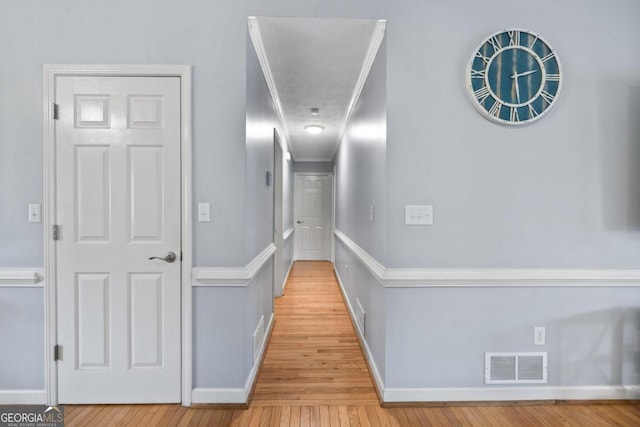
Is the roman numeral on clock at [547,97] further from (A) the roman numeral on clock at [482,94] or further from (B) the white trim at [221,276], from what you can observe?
(B) the white trim at [221,276]

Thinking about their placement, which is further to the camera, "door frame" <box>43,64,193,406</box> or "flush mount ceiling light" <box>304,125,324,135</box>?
"flush mount ceiling light" <box>304,125,324,135</box>

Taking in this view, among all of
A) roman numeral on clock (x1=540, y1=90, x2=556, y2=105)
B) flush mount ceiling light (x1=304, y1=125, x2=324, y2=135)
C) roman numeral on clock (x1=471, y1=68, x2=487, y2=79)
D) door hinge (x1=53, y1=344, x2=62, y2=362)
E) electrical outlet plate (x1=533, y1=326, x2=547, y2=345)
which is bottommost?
door hinge (x1=53, y1=344, x2=62, y2=362)

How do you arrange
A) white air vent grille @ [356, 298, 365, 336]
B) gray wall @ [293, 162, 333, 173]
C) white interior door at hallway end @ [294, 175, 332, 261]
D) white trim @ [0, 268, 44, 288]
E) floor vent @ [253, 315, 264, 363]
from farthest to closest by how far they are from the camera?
white interior door at hallway end @ [294, 175, 332, 261] < gray wall @ [293, 162, 333, 173] < white air vent grille @ [356, 298, 365, 336] < floor vent @ [253, 315, 264, 363] < white trim @ [0, 268, 44, 288]

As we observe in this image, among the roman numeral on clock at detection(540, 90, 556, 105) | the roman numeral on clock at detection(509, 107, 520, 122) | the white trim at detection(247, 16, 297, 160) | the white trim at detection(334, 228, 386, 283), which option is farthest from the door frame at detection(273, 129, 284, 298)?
the roman numeral on clock at detection(540, 90, 556, 105)

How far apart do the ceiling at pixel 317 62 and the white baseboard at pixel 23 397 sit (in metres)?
2.57

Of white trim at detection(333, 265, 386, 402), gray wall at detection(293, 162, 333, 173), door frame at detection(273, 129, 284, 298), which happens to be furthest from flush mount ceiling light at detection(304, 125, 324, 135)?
gray wall at detection(293, 162, 333, 173)

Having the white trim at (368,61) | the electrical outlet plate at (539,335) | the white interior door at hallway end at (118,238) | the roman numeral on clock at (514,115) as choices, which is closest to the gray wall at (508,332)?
the electrical outlet plate at (539,335)

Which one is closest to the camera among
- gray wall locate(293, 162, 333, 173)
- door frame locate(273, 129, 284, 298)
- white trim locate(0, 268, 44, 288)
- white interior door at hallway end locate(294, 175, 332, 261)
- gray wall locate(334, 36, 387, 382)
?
white trim locate(0, 268, 44, 288)

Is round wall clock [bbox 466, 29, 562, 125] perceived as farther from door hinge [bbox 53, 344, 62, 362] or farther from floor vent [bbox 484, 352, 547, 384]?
door hinge [bbox 53, 344, 62, 362]

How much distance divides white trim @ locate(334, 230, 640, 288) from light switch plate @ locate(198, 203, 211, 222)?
3.65 ft

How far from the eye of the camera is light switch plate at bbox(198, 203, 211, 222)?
1.84m

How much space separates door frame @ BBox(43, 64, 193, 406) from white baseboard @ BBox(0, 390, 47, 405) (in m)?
0.05

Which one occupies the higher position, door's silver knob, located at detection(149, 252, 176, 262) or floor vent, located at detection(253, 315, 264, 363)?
door's silver knob, located at detection(149, 252, 176, 262)

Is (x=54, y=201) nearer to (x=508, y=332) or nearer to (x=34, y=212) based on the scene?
(x=34, y=212)
